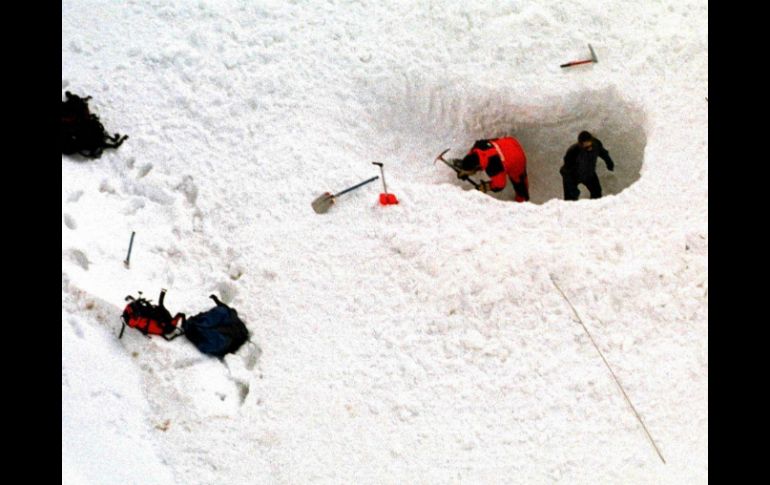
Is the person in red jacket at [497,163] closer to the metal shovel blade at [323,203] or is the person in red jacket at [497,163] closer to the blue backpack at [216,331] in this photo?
the metal shovel blade at [323,203]

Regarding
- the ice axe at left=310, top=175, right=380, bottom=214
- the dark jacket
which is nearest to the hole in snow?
the dark jacket

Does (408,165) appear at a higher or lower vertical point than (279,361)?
higher

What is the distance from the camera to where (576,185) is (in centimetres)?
787

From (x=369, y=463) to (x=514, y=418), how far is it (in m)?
1.20

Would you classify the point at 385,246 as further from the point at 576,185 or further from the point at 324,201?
the point at 576,185

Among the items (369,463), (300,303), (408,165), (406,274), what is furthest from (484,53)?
(369,463)

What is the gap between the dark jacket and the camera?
774cm

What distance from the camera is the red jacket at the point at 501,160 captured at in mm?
7742

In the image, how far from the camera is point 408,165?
8.14m

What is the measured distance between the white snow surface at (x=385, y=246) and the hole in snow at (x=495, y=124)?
0.03 m

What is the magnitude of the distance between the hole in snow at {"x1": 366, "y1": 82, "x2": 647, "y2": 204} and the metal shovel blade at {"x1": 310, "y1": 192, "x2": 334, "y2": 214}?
1096 mm

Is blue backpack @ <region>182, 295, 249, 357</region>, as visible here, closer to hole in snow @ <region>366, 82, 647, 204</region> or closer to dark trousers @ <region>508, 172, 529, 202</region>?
hole in snow @ <region>366, 82, 647, 204</region>

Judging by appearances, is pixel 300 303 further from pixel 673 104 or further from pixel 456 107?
pixel 673 104

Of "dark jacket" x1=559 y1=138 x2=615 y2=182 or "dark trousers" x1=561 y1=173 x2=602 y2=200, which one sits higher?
"dark jacket" x1=559 y1=138 x2=615 y2=182
